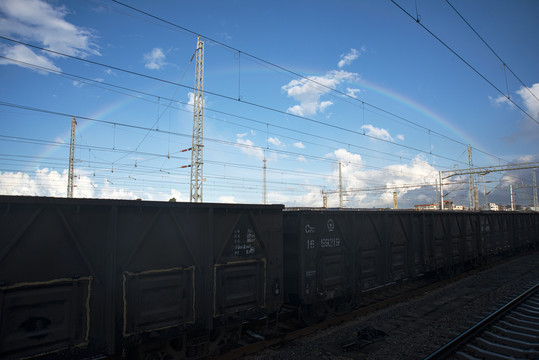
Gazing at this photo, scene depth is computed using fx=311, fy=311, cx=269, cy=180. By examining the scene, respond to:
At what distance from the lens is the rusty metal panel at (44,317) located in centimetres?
434

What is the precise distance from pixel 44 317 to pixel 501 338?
1018 centimetres

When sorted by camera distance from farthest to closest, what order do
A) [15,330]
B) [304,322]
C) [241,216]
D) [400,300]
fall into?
[400,300] → [304,322] → [241,216] → [15,330]

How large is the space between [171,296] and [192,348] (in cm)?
149

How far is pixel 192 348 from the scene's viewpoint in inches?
260

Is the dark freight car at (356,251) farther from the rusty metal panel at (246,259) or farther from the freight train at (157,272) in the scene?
the rusty metal panel at (246,259)

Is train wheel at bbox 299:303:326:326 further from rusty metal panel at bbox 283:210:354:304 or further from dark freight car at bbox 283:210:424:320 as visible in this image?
rusty metal panel at bbox 283:210:354:304

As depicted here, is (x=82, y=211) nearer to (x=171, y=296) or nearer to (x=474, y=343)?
(x=171, y=296)

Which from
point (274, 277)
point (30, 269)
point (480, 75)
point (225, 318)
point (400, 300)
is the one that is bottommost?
point (400, 300)

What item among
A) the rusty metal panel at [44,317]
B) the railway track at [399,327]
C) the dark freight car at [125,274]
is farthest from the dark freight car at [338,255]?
the rusty metal panel at [44,317]

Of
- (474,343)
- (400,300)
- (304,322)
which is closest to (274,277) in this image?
(304,322)

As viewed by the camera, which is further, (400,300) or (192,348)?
(400,300)

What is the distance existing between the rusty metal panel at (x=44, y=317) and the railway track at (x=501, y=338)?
269 inches

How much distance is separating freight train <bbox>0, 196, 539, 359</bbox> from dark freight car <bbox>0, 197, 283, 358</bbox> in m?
0.02

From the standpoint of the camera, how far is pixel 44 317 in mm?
4629
